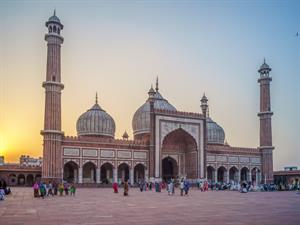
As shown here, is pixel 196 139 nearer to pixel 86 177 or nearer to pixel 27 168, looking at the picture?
pixel 86 177

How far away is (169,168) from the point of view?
128ft

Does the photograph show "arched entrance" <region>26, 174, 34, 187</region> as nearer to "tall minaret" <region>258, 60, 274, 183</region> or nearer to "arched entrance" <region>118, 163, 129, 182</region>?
"arched entrance" <region>118, 163, 129, 182</region>

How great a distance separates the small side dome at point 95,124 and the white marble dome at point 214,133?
37.3ft

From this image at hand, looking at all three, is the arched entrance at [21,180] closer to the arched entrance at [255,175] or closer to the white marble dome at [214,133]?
the white marble dome at [214,133]

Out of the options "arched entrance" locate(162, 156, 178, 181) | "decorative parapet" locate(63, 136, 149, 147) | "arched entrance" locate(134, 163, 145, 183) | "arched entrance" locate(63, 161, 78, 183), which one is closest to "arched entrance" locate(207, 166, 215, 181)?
"arched entrance" locate(162, 156, 178, 181)

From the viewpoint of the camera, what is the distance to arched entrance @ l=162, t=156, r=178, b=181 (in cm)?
3806

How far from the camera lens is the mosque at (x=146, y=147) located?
30906 mm

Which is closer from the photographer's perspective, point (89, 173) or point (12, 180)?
point (89, 173)

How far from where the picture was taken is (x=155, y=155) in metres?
34.5

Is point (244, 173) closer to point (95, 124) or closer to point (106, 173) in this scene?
point (106, 173)

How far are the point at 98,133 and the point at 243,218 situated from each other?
1152 inches

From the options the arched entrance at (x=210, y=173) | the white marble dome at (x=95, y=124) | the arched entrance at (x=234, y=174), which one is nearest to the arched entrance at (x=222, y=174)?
the arched entrance at (x=210, y=173)

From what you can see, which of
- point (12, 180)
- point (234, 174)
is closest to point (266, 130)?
point (234, 174)

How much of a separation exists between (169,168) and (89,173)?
851 cm
